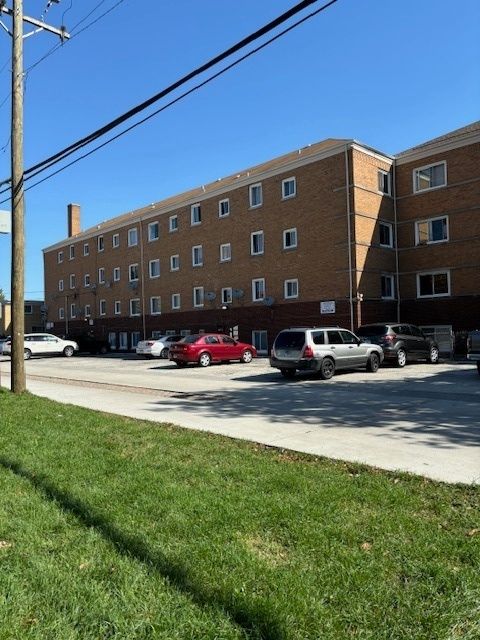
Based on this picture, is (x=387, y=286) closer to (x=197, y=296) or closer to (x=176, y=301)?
(x=197, y=296)

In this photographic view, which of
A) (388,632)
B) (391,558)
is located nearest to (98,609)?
(388,632)

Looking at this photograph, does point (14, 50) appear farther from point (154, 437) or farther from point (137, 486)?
point (137, 486)

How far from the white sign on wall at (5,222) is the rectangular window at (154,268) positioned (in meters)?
29.6

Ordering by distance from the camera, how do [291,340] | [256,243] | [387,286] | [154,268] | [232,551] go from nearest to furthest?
[232,551]
[291,340]
[387,286]
[256,243]
[154,268]

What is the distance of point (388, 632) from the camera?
2.78 m

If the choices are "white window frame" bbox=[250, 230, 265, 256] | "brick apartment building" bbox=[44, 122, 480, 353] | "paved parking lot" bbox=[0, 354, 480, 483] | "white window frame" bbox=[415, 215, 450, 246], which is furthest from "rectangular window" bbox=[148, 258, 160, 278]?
"paved parking lot" bbox=[0, 354, 480, 483]

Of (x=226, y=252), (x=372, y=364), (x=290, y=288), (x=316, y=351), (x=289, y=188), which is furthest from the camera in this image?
(x=226, y=252)

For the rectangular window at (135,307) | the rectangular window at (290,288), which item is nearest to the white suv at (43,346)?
the rectangular window at (135,307)

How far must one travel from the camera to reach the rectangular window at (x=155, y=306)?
42.7 m

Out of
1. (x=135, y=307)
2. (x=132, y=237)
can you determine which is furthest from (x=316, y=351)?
(x=132, y=237)

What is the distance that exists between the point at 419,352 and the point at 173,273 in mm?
22780

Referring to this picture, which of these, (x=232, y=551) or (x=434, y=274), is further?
(x=434, y=274)

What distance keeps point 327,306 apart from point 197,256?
42.2 feet

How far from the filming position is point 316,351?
17078 millimetres
